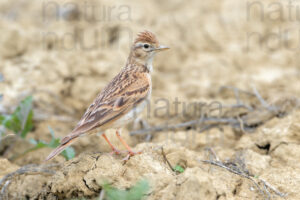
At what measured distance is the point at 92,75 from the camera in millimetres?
7570

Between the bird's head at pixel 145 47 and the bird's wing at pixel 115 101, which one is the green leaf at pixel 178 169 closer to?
the bird's wing at pixel 115 101

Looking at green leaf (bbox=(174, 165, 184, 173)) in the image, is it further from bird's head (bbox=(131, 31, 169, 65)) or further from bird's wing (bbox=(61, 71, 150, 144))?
bird's head (bbox=(131, 31, 169, 65))

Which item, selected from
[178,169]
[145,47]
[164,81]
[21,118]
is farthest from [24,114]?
[164,81]

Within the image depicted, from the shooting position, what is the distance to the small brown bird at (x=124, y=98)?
449 cm

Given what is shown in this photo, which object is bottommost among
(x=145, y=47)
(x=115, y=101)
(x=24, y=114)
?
(x=24, y=114)

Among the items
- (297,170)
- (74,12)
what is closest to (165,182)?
(297,170)

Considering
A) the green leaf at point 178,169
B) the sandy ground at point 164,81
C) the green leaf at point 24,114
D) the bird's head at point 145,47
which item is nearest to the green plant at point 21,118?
the green leaf at point 24,114

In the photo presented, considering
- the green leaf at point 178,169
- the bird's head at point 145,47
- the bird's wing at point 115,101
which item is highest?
the bird's head at point 145,47

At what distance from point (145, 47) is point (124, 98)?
96cm

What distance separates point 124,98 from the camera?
4.92 metres

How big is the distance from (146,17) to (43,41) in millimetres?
2512

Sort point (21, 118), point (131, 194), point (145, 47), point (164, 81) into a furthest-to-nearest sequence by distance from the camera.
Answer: point (164, 81) < point (21, 118) < point (145, 47) < point (131, 194)

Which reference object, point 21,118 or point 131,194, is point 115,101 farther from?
point 131,194

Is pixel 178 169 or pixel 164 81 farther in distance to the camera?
pixel 164 81
